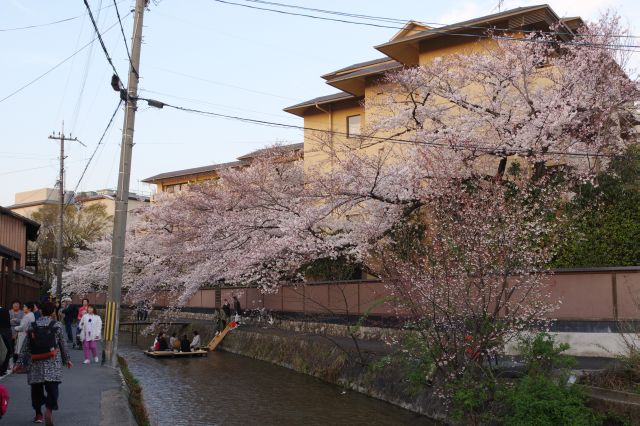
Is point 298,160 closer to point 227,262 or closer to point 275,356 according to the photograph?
point 227,262

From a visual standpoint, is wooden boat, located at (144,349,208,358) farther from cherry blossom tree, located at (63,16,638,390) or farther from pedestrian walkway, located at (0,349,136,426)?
pedestrian walkway, located at (0,349,136,426)

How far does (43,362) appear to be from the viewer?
30.1 ft

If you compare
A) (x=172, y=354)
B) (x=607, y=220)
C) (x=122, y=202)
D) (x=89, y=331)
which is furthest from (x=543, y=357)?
(x=172, y=354)

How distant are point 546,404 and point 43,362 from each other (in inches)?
334

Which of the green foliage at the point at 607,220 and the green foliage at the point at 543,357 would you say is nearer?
the green foliage at the point at 543,357

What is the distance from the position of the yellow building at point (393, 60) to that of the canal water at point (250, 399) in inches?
325

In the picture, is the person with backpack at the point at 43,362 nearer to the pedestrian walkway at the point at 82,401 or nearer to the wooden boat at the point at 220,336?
the pedestrian walkway at the point at 82,401

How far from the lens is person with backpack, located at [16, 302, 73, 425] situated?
915 centimetres

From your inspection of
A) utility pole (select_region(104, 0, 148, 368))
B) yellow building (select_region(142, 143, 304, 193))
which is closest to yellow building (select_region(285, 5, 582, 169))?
utility pole (select_region(104, 0, 148, 368))

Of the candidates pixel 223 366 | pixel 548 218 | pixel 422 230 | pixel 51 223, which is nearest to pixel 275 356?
pixel 223 366

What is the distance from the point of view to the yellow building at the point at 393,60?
2438 centimetres

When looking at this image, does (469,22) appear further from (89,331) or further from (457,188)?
(89,331)

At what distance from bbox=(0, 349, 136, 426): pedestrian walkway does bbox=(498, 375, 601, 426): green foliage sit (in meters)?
6.79

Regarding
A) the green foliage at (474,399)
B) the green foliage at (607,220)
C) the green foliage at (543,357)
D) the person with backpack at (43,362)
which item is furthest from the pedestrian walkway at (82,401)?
the green foliage at (607,220)
